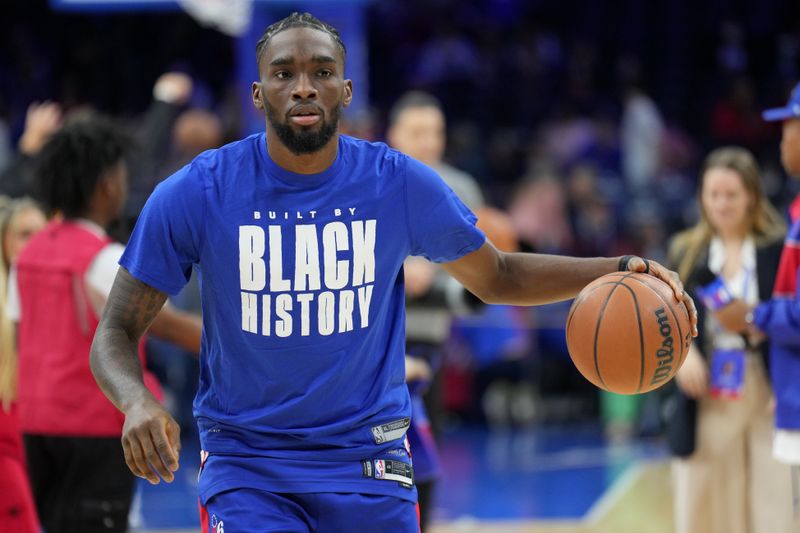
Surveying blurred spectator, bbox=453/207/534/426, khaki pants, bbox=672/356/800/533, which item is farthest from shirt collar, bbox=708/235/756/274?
blurred spectator, bbox=453/207/534/426

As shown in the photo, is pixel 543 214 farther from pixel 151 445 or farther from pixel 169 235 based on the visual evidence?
pixel 151 445

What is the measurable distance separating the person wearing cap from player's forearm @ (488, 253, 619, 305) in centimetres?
149

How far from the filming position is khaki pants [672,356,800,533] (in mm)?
5477

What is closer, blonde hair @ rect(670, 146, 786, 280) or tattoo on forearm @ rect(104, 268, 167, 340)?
tattoo on forearm @ rect(104, 268, 167, 340)

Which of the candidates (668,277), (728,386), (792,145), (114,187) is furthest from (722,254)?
(114,187)

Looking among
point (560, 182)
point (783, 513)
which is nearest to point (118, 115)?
point (560, 182)

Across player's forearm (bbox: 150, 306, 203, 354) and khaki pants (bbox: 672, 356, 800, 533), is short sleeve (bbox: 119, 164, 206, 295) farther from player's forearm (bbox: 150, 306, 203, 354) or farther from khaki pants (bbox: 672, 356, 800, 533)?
khaki pants (bbox: 672, 356, 800, 533)

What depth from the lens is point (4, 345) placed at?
458 centimetres

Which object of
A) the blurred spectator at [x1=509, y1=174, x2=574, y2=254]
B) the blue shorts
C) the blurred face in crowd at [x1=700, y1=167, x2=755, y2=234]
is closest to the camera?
the blue shorts

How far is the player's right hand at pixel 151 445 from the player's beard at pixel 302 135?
84cm

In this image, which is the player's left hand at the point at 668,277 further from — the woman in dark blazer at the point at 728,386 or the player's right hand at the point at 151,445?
the woman in dark blazer at the point at 728,386

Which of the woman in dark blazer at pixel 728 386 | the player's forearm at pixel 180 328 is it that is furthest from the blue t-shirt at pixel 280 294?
the woman in dark blazer at pixel 728 386

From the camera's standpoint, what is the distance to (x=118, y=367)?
10.1ft

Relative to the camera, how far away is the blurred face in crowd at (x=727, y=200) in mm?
5676
